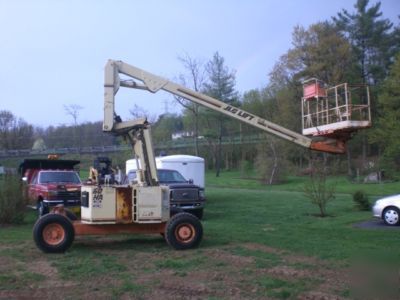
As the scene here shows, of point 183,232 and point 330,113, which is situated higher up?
point 330,113

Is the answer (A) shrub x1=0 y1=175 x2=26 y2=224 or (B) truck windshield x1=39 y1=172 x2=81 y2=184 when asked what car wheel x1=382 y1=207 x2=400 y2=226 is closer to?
(B) truck windshield x1=39 y1=172 x2=81 y2=184

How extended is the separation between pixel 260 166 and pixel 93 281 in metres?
45.5

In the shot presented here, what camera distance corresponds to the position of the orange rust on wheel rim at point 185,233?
11.5 meters

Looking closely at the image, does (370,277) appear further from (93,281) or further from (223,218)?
(223,218)

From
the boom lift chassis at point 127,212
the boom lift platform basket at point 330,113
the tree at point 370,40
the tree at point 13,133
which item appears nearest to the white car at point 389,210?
the boom lift platform basket at point 330,113

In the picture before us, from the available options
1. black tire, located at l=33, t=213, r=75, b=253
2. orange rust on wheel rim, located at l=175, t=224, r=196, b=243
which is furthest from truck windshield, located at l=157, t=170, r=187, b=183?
black tire, located at l=33, t=213, r=75, b=253

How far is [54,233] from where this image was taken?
1123 cm

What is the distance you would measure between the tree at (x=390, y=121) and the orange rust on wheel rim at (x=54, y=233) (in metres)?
33.2

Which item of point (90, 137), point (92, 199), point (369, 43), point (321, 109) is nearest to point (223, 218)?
point (321, 109)

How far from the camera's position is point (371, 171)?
159 ft

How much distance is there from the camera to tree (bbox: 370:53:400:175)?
138 feet

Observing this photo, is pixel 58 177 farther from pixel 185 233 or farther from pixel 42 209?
pixel 185 233

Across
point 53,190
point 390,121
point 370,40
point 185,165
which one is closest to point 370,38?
point 370,40

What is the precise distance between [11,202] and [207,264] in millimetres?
9326
